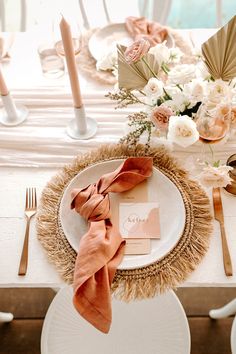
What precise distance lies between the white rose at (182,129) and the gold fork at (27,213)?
1.12ft

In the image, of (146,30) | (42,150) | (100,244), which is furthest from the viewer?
(146,30)

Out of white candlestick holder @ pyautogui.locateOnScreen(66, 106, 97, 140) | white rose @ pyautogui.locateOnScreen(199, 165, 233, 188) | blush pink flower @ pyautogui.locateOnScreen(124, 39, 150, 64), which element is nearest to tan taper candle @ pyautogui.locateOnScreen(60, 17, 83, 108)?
white candlestick holder @ pyautogui.locateOnScreen(66, 106, 97, 140)

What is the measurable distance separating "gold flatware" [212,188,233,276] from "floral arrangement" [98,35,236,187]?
7 centimetres

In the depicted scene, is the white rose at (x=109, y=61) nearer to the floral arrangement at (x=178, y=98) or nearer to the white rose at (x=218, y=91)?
the floral arrangement at (x=178, y=98)

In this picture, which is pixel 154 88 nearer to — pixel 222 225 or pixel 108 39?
pixel 222 225

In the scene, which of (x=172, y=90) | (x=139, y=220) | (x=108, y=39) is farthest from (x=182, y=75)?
(x=108, y=39)

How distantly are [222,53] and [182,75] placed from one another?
0.30ft

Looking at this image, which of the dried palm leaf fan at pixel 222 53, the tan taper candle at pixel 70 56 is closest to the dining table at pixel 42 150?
the tan taper candle at pixel 70 56

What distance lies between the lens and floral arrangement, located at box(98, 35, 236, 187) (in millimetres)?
823

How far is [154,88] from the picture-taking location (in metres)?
0.86

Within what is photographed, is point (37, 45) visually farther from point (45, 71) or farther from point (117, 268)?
point (117, 268)

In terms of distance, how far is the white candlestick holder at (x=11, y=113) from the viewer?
1050 mm

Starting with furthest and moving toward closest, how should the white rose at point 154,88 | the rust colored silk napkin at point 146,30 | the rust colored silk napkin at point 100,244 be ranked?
the rust colored silk napkin at point 146,30
the white rose at point 154,88
the rust colored silk napkin at point 100,244

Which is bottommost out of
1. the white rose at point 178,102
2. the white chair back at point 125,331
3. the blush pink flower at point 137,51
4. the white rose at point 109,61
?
the white chair back at point 125,331
